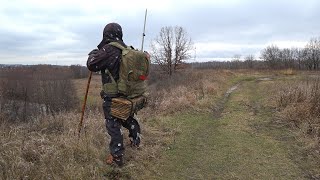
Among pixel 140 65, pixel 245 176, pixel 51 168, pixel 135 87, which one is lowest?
pixel 245 176

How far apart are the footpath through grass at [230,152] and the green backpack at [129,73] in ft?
4.51

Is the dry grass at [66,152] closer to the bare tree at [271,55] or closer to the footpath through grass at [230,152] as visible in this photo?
the footpath through grass at [230,152]

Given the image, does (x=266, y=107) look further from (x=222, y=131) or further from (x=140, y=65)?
(x=140, y=65)

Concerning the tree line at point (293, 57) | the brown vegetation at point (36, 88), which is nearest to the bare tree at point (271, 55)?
the tree line at point (293, 57)

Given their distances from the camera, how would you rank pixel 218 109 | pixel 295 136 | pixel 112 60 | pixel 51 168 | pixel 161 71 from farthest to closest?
pixel 161 71
pixel 218 109
pixel 295 136
pixel 112 60
pixel 51 168

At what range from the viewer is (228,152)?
692 cm

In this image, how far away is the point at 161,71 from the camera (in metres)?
46.8

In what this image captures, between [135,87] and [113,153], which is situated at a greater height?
[135,87]

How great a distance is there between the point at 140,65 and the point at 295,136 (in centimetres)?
467

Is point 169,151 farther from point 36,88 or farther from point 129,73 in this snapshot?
point 36,88

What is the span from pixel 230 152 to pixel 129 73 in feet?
9.49

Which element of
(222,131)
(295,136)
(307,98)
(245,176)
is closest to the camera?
(245,176)

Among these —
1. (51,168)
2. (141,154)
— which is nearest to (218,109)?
(141,154)

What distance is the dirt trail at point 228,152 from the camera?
18.6 feet
